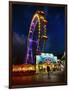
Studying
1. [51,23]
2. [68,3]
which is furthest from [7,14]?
[68,3]

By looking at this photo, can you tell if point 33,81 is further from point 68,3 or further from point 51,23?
point 68,3

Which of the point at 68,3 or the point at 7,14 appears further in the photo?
the point at 68,3

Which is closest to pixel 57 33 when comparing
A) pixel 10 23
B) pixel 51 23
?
pixel 51 23

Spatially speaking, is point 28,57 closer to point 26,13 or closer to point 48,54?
point 48,54

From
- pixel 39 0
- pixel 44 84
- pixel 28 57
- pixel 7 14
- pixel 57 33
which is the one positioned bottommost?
pixel 44 84

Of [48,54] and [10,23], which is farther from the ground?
[10,23]

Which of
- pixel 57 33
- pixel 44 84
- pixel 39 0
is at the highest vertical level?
pixel 39 0
